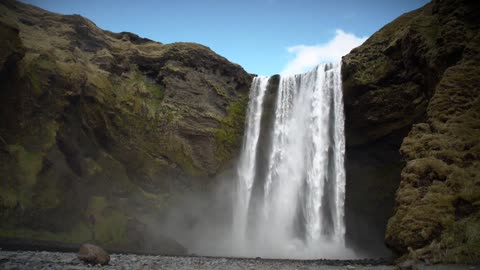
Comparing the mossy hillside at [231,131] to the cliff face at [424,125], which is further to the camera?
the mossy hillside at [231,131]

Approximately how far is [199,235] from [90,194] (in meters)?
11.2

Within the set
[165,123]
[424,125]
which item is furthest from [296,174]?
[424,125]

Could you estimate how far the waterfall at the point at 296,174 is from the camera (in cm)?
3083

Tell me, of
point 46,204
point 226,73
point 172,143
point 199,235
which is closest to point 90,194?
point 46,204

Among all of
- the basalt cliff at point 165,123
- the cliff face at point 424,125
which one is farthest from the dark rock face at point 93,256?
the basalt cliff at point 165,123

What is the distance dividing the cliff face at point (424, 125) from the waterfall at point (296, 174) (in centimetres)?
254

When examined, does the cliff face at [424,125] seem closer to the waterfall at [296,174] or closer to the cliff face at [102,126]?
the waterfall at [296,174]

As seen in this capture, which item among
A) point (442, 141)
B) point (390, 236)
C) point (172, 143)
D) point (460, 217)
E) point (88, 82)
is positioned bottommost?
point (390, 236)

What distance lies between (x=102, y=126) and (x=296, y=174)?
59.8 feet

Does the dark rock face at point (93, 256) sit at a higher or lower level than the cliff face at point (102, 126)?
lower

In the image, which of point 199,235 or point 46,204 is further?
point 199,235

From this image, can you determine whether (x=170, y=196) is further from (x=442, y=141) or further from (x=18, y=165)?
(x=442, y=141)

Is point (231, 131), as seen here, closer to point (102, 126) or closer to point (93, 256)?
point (102, 126)

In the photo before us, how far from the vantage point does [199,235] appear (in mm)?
35156
